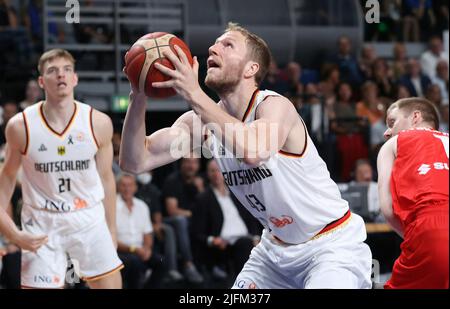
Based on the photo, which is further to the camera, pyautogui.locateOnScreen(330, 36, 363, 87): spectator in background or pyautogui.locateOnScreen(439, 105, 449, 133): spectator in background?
pyautogui.locateOnScreen(330, 36, 363, 87): spectator in background

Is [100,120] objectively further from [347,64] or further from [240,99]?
[347,64]

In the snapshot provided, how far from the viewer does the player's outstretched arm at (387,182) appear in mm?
4941

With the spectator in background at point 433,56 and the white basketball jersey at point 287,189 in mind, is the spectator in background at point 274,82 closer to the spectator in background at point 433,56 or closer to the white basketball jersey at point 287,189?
the spectator in background at point 433,56

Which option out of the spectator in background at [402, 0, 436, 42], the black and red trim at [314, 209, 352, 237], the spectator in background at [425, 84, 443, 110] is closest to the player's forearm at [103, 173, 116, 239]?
the black and red trim at [314, 209, 352, 237]

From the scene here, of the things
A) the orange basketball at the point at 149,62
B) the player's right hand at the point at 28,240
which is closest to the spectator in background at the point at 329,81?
the player's right hand at the point at 28,240

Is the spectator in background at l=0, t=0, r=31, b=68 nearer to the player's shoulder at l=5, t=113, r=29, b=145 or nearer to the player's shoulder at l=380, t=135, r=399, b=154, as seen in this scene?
the player's shoulder at l=5, t=113, r=29, b=145

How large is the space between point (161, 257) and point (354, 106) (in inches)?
139

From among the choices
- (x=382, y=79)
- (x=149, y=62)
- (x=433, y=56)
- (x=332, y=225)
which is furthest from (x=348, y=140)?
(x=149, y=62)

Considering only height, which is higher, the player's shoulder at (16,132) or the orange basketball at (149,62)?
the orange basketball at (149,62)

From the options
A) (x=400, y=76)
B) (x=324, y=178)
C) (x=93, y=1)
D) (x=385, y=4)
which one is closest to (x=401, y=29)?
(x=385, y=4)

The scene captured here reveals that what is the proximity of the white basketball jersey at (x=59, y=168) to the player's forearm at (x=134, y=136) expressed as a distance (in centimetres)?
213

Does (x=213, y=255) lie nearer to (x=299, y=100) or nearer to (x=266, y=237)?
(x=299, y=100)

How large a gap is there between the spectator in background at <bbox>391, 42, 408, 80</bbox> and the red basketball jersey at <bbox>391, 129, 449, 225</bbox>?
7.96 m

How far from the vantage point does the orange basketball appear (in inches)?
175
